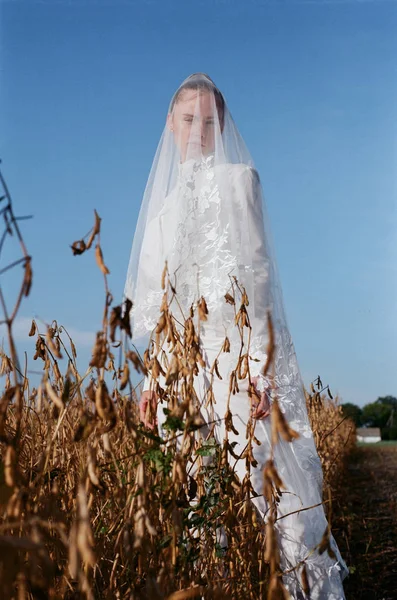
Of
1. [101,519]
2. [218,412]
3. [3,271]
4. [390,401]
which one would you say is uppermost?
[390,401]

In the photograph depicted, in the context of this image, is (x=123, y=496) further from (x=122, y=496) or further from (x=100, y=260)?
(x=100, y=260)

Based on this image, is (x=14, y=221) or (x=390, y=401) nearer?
(x=14, y=221)

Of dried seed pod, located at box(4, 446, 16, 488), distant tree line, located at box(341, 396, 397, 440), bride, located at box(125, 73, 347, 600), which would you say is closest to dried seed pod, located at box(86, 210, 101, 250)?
dried seed pod, located at box(4, 446, 16, 488)

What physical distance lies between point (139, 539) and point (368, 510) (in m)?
5.54

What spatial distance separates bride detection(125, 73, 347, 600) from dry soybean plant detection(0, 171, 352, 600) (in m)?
0.28

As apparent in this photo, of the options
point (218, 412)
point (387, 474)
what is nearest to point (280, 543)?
point (218, 412)

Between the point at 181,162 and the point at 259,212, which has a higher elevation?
the point at 181,162

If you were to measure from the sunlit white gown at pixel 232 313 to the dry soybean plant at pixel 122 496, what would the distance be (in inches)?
9.8

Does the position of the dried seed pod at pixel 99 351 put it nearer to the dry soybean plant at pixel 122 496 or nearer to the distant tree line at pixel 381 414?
the dry soybean plant at pixel 122 496

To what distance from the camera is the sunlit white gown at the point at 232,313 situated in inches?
85.7

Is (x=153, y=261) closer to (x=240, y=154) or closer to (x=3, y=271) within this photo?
(x=240, y=154)

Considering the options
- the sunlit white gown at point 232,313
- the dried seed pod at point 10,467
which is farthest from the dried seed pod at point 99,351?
the sunlit white gown at point 232,313

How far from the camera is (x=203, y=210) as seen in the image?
7.68 ft

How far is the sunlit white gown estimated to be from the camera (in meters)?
2.18
